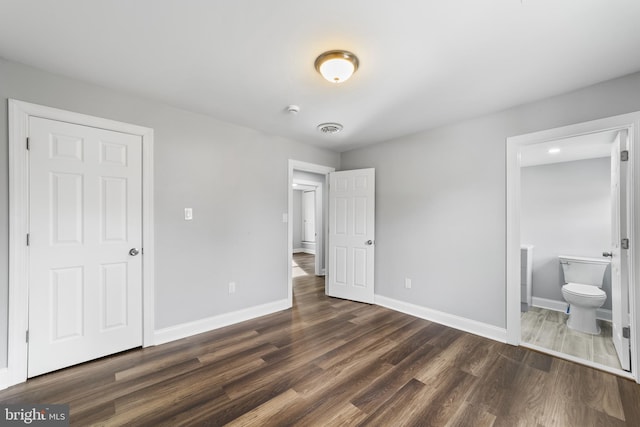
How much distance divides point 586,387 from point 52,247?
4.33m

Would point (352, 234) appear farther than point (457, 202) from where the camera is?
Yes

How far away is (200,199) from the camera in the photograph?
9.43ft

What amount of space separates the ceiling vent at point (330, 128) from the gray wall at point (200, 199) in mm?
663

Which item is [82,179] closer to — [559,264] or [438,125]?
[438,125]

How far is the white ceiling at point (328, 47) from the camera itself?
1433 mm

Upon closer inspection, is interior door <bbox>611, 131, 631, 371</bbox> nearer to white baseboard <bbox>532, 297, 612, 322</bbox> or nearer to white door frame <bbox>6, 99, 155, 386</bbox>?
white baseboard <bbox>532, 297, 612, 322</bbox>

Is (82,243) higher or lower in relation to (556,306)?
higher

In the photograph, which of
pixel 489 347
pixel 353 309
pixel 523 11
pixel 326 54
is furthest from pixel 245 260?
pixel 523 11

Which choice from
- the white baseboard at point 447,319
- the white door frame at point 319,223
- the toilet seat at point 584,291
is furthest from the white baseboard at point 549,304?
the white door frame at point 319,223

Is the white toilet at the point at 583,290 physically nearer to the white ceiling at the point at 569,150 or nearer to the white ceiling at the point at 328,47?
the white ceiling at the point at 569,150

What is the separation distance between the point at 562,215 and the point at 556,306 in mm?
1316

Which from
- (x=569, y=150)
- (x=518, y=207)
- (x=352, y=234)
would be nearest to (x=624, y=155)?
(x=518, y=207)

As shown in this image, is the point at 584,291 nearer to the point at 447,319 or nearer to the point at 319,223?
the point at 447,319

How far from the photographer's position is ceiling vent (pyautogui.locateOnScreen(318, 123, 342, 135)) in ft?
10.2
